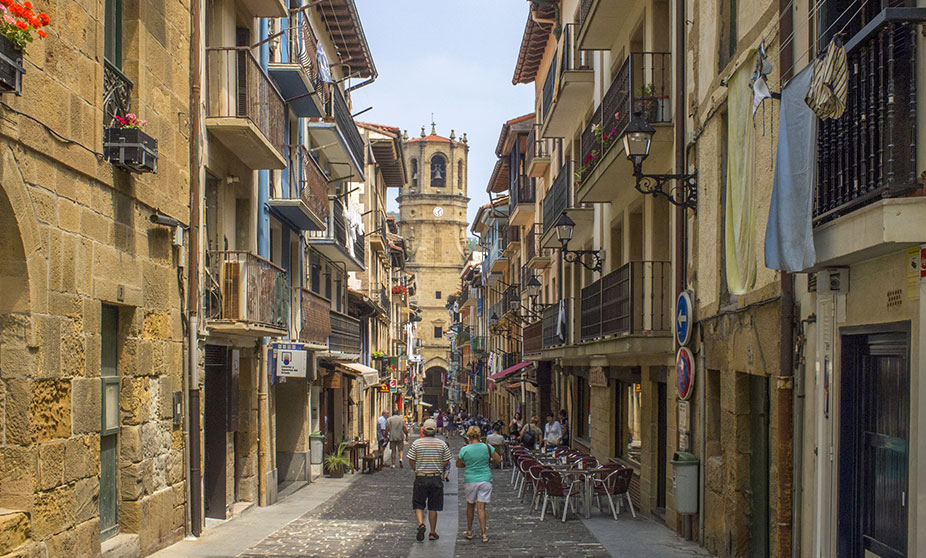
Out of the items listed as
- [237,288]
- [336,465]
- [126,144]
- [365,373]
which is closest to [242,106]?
[237,288]

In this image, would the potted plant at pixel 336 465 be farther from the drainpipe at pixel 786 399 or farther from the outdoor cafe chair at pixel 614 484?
the drainpipe at pixel 786 399

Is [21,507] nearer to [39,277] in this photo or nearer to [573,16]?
[39,277]

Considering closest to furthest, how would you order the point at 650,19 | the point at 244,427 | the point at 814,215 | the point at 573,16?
1. the point at 814,215
2. the point at 650,19
3. the point at 244,427
4. the point at 573,16

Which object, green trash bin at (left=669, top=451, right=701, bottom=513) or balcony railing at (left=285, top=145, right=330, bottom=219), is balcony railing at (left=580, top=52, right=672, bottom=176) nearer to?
green trash bin at (left=669, top=451, right=701, bottom=513)

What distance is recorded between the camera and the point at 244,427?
53.6 ft

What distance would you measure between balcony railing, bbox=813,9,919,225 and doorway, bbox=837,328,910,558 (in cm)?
95

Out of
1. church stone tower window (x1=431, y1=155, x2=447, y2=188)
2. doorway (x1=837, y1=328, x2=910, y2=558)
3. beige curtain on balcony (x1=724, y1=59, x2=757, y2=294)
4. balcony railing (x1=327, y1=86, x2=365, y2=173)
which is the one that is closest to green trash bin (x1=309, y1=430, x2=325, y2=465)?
balcony railing (x1=327, y1=86, x2=365, y2=173)

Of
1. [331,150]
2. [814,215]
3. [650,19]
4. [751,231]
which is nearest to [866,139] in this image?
[814,215]

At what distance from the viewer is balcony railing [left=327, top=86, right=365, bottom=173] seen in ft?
75.0

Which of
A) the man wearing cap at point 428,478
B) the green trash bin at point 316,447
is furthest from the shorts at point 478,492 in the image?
the green trash bin at point 316,447

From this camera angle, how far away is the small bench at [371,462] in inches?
1011

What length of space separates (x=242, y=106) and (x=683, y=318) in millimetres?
6971

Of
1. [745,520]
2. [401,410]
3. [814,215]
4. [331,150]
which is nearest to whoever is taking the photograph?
[814,215]

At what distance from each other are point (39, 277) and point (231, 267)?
19.5 ft
